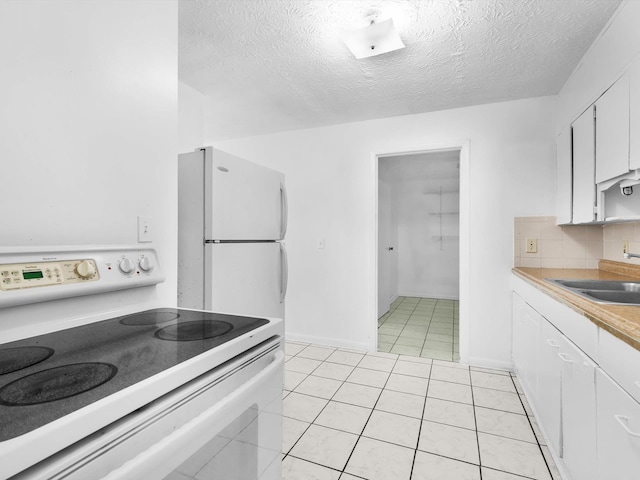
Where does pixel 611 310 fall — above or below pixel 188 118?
below

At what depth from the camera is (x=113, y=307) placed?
118 centimetres

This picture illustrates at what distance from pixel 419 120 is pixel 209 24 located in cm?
198

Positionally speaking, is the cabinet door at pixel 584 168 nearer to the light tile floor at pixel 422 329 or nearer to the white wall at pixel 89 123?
the light tile floor at pixel 422 329

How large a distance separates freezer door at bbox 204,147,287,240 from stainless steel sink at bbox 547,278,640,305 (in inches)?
69.1

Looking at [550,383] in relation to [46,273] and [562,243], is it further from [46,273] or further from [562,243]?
[46,273]

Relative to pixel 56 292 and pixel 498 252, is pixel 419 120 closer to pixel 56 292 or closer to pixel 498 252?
pixel 498 252

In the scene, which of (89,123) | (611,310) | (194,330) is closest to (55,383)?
(194,330)

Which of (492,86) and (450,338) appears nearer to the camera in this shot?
(492,86)

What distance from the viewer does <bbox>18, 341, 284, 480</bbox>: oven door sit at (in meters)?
0.52

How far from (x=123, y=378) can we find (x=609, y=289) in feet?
7.96

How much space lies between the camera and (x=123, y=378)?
2.13 ft

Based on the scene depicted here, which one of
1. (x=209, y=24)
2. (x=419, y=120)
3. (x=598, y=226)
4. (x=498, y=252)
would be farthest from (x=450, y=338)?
(x=209, y=24)

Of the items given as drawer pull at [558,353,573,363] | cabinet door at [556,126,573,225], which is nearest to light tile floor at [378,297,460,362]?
cabinet door at [556,126,573,225]

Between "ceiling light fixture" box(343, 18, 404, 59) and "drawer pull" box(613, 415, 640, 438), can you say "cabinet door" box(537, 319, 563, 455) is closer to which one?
"drawer pull" box(613, 415, 640, 438)
